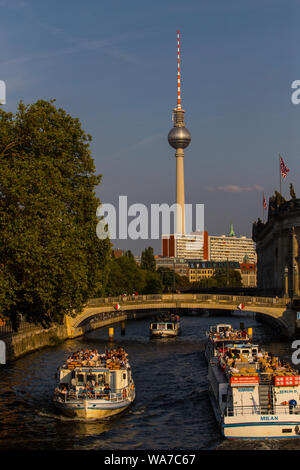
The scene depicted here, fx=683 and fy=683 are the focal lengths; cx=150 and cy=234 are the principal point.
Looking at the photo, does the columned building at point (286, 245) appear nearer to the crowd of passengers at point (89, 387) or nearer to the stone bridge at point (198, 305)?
the stone bridge at point (198, 305)

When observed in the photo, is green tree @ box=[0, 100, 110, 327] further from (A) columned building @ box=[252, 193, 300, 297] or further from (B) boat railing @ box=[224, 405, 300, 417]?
(A) columned building @ box=[252, 193, 300, 297]

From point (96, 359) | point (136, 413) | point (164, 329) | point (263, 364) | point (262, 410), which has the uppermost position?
point (263, 364)

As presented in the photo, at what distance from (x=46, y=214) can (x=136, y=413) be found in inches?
561

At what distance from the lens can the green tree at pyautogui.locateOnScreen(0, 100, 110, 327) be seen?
4081cm

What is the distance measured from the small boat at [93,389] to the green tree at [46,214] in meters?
4.26

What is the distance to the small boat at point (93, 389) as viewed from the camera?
41.3 m

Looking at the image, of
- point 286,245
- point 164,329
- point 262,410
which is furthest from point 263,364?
point 286,245

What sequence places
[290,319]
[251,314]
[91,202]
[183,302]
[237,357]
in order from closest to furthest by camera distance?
[237,357] < [91,202] < [290,319] < [183,302] < [251,314]

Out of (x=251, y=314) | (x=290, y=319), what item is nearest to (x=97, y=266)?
(x=290, y=319)

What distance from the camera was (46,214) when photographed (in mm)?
42188

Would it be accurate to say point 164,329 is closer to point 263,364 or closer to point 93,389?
point 93,389

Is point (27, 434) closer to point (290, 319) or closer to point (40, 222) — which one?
point (40, 222)

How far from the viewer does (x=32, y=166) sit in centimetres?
4253

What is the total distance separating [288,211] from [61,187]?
283 feet
